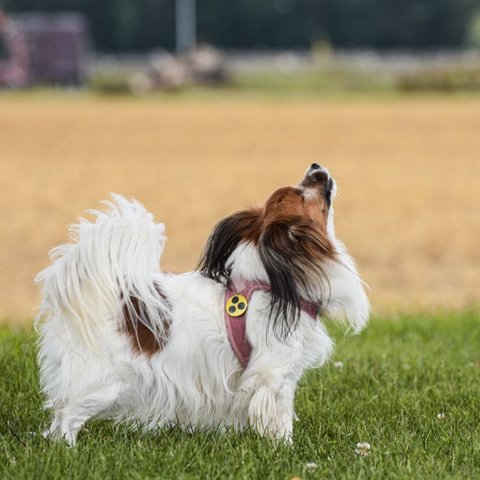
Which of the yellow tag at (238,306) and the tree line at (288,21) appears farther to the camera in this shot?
the tree line at (288,21)

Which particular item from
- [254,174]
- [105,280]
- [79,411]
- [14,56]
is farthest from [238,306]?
[254,174]

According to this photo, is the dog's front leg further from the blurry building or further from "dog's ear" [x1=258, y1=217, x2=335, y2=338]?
the blurry building

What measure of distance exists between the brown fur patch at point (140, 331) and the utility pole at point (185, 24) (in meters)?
101

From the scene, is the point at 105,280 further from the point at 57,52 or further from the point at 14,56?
the point at 57,52

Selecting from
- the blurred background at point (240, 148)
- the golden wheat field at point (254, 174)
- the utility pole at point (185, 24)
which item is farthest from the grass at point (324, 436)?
the utility pole at point (185, 24)

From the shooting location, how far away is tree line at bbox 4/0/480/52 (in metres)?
106

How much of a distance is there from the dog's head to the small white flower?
2.07 feet

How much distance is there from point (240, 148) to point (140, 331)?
1126 inches

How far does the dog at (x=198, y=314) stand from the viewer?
5.10 m

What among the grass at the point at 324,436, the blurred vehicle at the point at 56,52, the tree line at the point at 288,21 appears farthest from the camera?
the tree line at the point at 288,21

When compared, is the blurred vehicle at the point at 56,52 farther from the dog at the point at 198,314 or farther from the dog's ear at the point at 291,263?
the dog's ear at the point at 291,263

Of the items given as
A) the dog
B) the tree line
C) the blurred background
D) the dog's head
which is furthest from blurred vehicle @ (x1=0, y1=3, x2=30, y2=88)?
the tree line

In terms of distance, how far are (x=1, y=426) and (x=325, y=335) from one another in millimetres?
1696

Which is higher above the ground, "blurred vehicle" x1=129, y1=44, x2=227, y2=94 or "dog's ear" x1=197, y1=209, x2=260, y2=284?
"dog's ear" x1=197, y1=209, x2=260, y2=284
